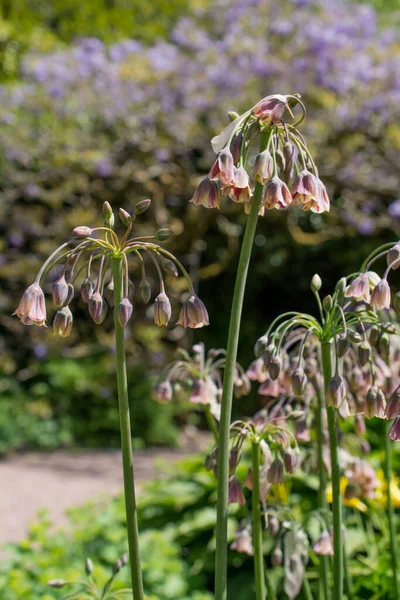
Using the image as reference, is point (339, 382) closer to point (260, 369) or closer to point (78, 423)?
point (260, 369)

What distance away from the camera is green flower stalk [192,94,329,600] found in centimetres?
113

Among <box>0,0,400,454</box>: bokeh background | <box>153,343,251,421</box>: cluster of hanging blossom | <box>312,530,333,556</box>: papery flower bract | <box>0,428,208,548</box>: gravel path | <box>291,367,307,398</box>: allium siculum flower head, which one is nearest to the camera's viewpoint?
<box>291,367,307,398</box>: allium siculum flower head

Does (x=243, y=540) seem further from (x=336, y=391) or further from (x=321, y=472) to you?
(x=336, y=391)

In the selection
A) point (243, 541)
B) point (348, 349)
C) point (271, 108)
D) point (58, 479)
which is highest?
point (271, 108)

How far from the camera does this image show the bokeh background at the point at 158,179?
792 cm

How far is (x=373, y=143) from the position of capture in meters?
8.31

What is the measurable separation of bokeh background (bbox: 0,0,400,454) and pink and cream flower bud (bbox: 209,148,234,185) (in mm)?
6725

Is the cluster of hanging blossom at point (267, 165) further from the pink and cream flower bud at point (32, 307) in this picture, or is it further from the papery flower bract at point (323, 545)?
the papery flower bract at point (323, 545)

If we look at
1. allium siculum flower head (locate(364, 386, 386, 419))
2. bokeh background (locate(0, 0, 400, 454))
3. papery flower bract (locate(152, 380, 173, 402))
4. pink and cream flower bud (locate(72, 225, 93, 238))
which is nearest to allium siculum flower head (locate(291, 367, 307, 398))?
allium siculum flower head (locate(364, 386, 386, 419))

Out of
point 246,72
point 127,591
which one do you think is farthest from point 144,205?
point 246,72

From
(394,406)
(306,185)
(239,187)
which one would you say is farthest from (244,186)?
(394,406)

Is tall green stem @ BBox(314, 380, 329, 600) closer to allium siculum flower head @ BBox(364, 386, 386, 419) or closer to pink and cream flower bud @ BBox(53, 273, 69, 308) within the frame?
allium siculum flower head @ BBox(364, 386, 386, 419)

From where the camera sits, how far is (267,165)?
115 cm

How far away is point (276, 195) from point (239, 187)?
0.07 meters
